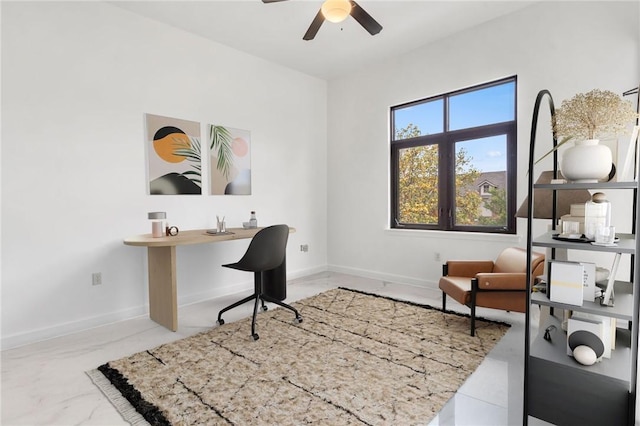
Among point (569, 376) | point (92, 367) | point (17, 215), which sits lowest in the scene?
point (92, 367)

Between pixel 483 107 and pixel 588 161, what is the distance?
270cm

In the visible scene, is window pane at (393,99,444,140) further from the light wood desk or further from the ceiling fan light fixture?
the light wood desk

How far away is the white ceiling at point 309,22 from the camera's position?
129 inches

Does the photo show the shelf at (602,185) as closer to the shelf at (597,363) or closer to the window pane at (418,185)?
the shelf at (597,363)

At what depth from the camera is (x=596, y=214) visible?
151 cm

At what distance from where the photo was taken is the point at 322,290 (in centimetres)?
422

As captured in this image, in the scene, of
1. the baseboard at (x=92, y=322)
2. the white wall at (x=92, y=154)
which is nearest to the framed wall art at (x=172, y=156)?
the white wall at (x=92, y=154)

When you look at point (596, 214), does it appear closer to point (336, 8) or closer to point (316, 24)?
point (336, 8)

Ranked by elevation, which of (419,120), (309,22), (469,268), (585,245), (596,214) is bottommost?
(469,268)

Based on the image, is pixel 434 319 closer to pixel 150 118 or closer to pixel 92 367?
pixel 92 367

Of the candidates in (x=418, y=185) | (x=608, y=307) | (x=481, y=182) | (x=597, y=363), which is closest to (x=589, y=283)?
(x=608, y=307)

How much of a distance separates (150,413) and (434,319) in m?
2.41

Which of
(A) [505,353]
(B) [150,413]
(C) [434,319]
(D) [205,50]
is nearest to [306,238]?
(C) [434,319]

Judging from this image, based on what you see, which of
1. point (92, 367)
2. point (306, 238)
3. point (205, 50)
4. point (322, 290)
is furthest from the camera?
point (306, 238)
